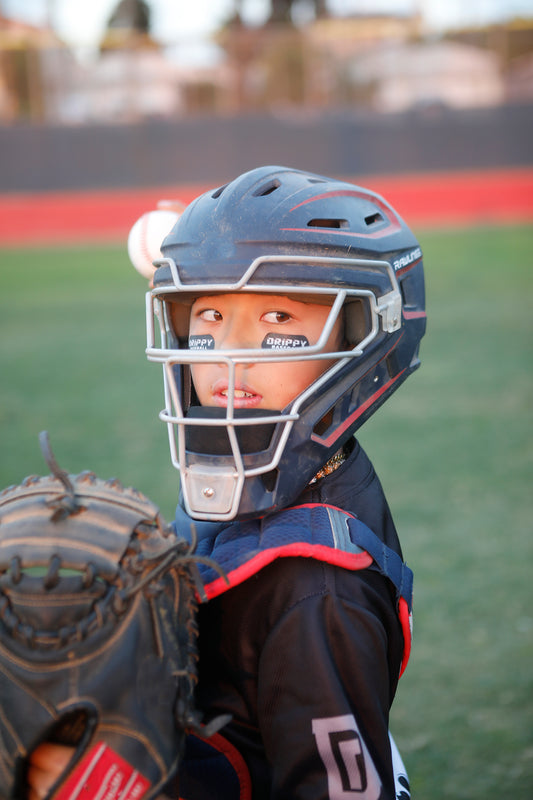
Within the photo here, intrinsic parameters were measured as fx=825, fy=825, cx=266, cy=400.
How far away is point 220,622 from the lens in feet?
4.72

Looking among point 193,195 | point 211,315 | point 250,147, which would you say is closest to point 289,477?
point 211,315

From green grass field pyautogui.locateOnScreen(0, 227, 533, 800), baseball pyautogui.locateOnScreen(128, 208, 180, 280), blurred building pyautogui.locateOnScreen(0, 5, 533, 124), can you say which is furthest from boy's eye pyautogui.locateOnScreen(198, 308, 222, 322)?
blurred building pyautogui.locateOnScreen(0, 5, 533, 124)

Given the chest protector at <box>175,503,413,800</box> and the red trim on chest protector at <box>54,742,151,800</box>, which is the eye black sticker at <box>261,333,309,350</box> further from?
the red trim on chest protector at <box>54,742,151,800</box>

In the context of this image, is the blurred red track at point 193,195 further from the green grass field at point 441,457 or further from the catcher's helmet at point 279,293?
the catcher's helmet at point 279,293

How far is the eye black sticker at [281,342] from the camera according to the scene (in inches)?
61.4

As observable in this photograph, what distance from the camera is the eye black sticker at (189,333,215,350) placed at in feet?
5.31

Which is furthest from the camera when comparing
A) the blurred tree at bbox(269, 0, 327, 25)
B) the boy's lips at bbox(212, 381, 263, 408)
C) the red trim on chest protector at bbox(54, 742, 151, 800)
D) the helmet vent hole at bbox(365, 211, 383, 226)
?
the blurred tree at bbox(269, 0, 327, 25)

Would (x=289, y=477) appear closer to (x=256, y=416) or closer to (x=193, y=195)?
(x=256, y=416)

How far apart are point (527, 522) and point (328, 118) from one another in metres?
15.3

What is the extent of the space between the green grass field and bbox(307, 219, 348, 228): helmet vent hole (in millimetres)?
1593

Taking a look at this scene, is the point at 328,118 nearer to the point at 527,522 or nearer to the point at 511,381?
the point at 511,381

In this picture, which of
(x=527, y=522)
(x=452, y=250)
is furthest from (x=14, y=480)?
(x=452, y=250)

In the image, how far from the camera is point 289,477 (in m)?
1.48

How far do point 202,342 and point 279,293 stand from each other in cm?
22
